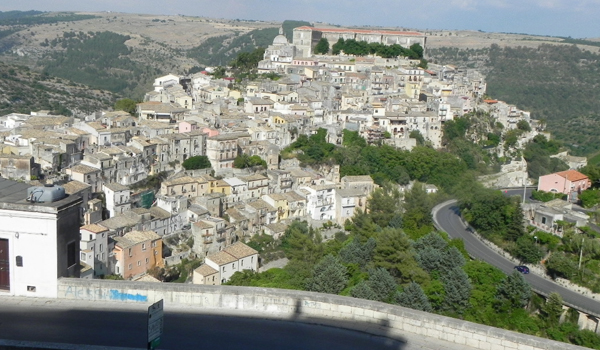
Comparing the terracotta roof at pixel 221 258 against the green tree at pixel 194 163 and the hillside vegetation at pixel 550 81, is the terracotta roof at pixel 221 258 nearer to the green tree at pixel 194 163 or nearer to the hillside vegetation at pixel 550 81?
the green tree at pixel 194 163

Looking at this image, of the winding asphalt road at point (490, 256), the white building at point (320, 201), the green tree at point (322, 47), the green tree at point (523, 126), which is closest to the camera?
the winding asphalt road at point (490, 256)

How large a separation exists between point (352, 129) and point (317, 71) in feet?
32.2

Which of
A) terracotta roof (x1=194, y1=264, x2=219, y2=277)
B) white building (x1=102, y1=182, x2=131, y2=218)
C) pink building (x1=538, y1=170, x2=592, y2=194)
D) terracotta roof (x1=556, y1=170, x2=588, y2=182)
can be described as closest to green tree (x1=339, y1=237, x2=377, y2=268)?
terracotta roof (x1=194, y1=264, x2=219, y2=277)

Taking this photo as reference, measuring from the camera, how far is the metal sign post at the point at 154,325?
18.0 feet

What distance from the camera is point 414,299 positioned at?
680 inches

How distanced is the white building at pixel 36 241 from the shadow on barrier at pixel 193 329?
1.01ft

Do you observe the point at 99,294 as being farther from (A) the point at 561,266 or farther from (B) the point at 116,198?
(B) the point at 116,198

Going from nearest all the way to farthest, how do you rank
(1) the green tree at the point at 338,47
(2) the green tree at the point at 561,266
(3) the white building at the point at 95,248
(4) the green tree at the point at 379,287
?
(4) the green tree at the point at 379,287 → (3) the white building at the point at 95,248 → (2) the green tree at the point at 561,266 → (1) the green tree at the point at 338,47

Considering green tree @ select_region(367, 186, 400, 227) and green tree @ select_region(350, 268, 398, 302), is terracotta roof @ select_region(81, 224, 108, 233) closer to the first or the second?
green tree @ select_region(350, 268, 398, 302)

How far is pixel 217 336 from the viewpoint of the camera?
6492mm

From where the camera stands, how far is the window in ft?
23.4

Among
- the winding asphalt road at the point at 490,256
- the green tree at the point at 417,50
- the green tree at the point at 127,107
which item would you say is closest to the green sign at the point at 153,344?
the winding asphalt road at the point at 490,256

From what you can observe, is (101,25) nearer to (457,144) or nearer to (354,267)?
(457,144)

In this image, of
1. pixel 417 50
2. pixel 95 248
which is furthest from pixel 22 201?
pixel 417 50
